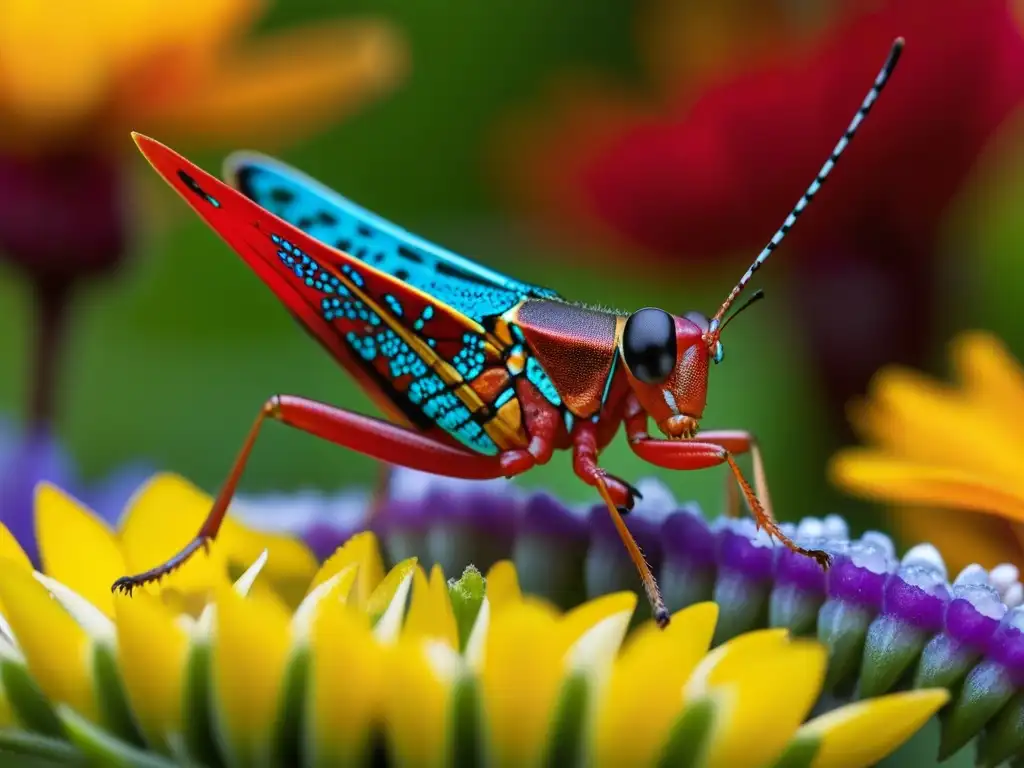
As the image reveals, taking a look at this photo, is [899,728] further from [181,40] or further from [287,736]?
[181,40]

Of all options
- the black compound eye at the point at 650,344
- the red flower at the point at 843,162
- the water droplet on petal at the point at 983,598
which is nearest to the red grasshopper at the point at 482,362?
the black compound eye at the point at 650,344

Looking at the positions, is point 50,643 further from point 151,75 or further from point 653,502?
point 151,75

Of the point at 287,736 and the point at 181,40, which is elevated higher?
the point at 181,40

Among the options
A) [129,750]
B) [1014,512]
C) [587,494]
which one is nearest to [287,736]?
[129,750]

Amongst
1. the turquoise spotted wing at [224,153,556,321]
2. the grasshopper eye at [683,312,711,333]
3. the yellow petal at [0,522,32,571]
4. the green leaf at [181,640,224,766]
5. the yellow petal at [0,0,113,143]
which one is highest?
the yellow petal at [0,0,113,143]

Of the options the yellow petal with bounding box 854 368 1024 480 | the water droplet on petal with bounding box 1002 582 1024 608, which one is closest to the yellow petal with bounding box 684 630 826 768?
the water droplet on petal with bounding box 1002 582 1024 608

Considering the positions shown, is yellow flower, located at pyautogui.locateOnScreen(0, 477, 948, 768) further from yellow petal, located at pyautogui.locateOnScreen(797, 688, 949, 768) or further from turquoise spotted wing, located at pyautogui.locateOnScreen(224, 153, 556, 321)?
turquoise spotted wing, located at pyautogui.locateOnScreen(224, 153, 556, 321)
